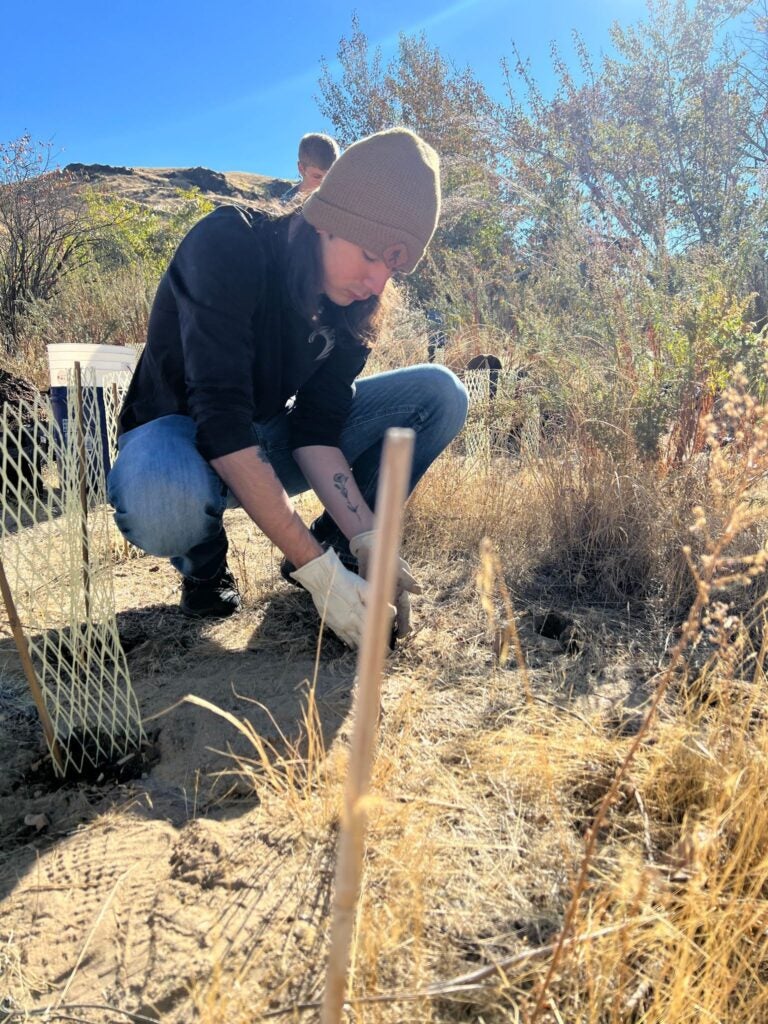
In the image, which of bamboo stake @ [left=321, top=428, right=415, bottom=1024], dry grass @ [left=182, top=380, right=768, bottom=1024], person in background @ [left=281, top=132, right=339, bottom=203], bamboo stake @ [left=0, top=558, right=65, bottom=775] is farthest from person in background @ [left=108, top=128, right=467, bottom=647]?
person in background @ [left=281, top=132, right=339, bottom=203]

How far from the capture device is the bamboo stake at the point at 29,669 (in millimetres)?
1212

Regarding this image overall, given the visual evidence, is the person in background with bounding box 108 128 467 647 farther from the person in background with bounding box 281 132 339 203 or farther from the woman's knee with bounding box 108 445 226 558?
the person in background with bounding box 281 132 339 203

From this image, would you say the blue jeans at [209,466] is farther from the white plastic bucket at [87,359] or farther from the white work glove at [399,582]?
the white plastic bucket at [87,359]

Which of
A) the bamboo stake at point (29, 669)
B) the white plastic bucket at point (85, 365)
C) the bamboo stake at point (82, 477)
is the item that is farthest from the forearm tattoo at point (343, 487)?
the white plastic bucket at point (85, 365)

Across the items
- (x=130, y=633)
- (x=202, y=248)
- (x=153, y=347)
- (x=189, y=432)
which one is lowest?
(x=130, y=633)

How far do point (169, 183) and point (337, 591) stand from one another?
27.6 m

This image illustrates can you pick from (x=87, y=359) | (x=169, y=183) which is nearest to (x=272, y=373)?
(x=87, y=359)

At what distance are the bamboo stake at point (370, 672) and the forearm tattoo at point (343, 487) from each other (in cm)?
164

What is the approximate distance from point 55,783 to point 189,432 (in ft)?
3.19

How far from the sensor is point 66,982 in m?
0.92

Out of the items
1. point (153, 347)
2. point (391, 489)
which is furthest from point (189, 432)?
point (391, 489)

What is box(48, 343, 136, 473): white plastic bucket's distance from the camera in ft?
10.7

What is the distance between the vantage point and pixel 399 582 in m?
1.84

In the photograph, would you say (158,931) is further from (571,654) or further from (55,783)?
(571,654)
